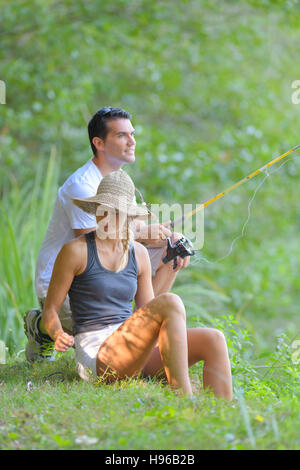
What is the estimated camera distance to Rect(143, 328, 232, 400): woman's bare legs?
273cm

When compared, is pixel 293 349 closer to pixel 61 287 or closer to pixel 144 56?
pixel 61 287

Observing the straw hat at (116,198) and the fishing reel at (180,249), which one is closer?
the straw hat at (116,198)

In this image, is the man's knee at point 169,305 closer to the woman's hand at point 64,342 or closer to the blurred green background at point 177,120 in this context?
the woman's hand at point 64,342

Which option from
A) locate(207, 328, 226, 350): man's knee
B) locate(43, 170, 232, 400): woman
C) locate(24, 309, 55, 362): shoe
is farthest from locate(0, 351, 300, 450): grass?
locate(24, 309, 55, 362): shoe

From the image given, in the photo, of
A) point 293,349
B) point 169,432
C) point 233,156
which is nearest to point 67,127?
point 233,156

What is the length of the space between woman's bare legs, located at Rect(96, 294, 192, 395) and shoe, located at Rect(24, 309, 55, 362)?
0.74 metres

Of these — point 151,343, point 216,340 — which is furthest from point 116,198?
point 216,340

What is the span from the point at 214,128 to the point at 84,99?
2.59 m

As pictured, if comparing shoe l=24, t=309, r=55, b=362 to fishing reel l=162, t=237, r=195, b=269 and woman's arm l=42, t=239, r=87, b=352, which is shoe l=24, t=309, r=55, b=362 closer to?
woman's arm l=42, t=239, r=87, b=352

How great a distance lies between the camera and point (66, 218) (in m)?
3.39

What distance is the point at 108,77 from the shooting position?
8.39 metres

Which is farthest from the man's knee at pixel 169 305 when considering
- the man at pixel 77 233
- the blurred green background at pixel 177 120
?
the blurred green background at pixel 177 120

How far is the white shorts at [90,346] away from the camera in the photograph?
283 cm

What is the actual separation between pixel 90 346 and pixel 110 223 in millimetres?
540
